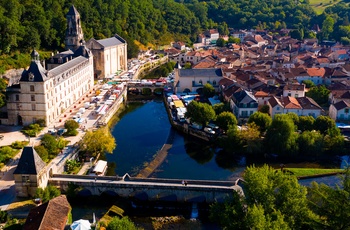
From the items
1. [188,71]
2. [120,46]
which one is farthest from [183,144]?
[120,46]

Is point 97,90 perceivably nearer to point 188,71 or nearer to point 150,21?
point 188,71

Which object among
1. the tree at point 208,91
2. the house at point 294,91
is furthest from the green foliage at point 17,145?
the house at point 294,91

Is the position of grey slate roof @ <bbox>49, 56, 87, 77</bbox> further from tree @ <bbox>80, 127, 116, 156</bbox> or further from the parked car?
the parked car

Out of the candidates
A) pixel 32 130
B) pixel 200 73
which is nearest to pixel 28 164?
pixel 32 130

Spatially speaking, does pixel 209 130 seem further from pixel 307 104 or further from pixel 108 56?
pixel 108 56

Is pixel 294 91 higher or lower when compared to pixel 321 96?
higher

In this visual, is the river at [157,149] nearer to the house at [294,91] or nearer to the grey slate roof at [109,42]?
the house at [294,91]
